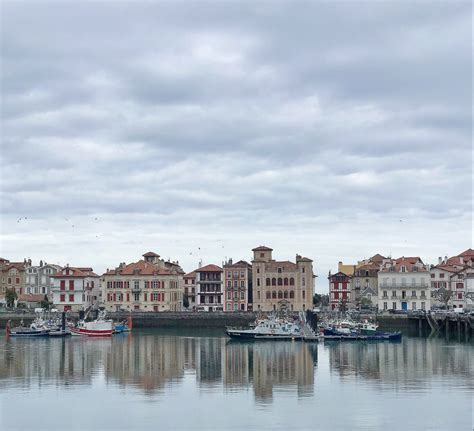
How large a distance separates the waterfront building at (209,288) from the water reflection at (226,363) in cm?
4027

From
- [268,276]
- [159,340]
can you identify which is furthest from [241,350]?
[268,276]

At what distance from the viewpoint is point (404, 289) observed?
410ft

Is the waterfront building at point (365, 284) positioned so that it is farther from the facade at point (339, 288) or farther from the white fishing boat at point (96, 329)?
the white fishing boat at point (96, 329)

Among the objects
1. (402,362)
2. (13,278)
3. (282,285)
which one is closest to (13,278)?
(13,278)

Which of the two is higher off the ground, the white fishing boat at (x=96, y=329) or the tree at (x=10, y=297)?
the tree at (x=10, y=297)

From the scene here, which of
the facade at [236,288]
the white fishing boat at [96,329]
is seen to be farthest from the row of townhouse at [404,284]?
the white fishing boat at [96,329]

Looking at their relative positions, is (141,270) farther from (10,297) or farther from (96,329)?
(96,329)

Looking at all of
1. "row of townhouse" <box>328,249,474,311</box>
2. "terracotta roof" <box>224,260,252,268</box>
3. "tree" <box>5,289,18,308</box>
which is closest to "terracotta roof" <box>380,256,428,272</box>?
"row of townhouse" <box>328,249,474,311</box>

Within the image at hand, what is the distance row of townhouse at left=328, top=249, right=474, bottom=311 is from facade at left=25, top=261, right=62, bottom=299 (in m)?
43.4

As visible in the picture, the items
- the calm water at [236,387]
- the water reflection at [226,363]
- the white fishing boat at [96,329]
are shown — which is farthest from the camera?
the white fishing boat at [96,329]

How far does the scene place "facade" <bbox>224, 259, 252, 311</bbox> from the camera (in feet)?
419

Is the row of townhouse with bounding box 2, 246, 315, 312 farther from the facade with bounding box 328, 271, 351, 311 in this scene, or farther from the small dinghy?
the small dinghy

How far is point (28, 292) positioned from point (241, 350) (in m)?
71.2

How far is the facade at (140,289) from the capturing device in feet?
416
